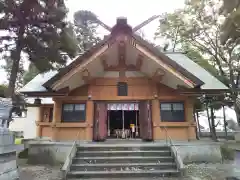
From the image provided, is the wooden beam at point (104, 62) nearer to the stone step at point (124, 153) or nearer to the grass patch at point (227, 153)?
the stone step at point (124, 153)

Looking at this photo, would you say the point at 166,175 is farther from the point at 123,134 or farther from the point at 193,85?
the point at 123,134

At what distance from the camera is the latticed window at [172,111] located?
1004 centimetres

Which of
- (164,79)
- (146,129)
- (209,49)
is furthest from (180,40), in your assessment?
(146,129)

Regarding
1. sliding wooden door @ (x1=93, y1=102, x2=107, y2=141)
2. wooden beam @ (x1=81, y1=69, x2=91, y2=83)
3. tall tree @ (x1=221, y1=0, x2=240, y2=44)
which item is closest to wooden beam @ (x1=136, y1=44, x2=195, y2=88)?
tall tree @ (x1=221, y1=0, x2=240, y2=44)

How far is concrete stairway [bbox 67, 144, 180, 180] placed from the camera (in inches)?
249

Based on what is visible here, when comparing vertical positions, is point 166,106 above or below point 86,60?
below

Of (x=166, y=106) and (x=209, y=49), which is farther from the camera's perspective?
(x=209, y=49)

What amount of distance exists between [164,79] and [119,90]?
7.77 feet

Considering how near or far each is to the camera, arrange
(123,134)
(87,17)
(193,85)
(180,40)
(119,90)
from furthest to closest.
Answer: (87,17) → (180,40) → (123,134) → (119,90) → (193,85)

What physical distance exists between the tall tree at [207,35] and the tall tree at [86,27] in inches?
441

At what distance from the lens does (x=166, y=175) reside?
635cm

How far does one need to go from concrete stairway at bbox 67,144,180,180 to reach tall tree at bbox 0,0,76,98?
145 inches

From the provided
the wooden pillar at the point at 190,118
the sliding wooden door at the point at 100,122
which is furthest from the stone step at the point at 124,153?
the wooden pillar at the point at 190,118

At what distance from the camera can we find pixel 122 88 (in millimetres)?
10656
